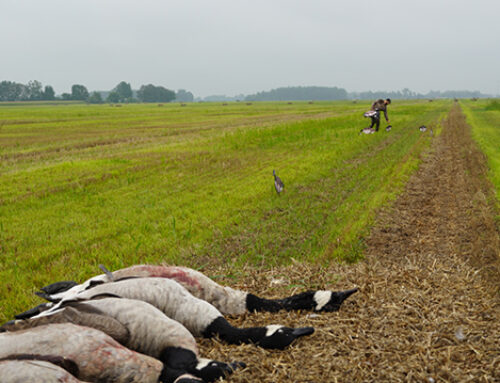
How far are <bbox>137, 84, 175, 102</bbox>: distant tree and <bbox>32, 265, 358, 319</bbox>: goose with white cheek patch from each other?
194448 mm

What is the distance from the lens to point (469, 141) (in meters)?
21.7

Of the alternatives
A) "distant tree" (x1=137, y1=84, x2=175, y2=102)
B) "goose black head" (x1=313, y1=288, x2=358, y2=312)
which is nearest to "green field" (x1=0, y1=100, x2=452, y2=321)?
"goose black head" (x1=313, y1=288, x2=358, y2=312)

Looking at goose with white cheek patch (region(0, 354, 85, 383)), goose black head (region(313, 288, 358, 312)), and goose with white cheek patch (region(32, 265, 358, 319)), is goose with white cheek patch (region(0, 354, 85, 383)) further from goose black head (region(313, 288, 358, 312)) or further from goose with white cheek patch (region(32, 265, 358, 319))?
goose black head (region(313, 288, 358, 312))

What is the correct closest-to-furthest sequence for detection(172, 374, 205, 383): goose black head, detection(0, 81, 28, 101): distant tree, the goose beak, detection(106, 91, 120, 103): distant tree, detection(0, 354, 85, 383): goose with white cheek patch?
detection(0, 354, 85, 383): goose with white cheek patch < detection(172, 374, 205, 383): goose black head < the goose beak < detection(0, 81, 28, 101): distant tree < detection(106, 91, 120, 103): distant tree

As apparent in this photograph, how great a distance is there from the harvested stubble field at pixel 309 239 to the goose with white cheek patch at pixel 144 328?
0.38m

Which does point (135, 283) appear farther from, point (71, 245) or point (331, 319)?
point (71, 245)

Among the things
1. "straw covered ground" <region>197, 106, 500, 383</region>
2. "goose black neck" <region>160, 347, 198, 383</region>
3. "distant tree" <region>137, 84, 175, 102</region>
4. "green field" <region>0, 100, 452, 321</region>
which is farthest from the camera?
"distant tree" <region>137, 84, 175, 102</region>

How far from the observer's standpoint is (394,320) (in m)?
4.12

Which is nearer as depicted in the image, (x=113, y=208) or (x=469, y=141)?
(x=113, y=208)

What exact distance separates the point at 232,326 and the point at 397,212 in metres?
7.01

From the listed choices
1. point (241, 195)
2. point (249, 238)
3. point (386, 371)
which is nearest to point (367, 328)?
point (386, 371)

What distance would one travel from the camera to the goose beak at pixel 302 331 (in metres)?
3.84

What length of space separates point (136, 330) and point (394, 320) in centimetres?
268

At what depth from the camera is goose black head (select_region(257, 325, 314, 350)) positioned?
378cm
